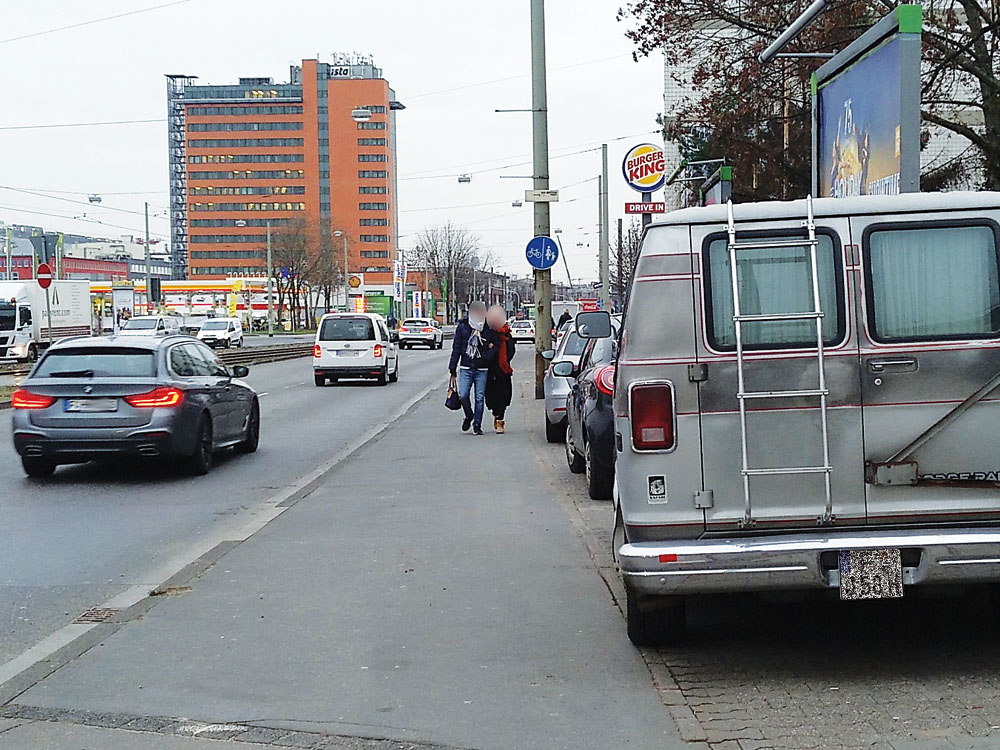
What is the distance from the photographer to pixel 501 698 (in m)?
5.55

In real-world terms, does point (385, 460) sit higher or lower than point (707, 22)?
lower

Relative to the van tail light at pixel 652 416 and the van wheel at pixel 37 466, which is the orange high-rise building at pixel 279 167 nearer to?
the van wheel at pixel 37 466

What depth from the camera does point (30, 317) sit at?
158ft

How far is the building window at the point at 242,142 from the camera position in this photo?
173125 mm

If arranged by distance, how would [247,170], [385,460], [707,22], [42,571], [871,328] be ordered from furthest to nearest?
[247,170], [707,22], [385,460], [42,571], [871,328]

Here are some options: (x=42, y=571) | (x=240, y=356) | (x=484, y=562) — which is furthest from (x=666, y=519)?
(x=240, y=356)

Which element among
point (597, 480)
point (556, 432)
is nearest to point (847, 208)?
point (597, 480)

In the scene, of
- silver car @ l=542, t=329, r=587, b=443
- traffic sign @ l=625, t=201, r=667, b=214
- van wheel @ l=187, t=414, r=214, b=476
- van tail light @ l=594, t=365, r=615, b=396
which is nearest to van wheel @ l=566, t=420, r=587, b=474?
silver car @ l=542, t=329, r=587, b=443

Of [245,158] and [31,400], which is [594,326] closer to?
[31,400]

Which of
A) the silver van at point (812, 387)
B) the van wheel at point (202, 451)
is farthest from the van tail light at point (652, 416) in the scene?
the van wheel at point (202, 451)

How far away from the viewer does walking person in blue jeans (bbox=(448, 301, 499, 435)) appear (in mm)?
17672

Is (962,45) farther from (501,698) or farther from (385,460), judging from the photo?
(501,698)

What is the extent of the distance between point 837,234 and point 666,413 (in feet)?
3.55

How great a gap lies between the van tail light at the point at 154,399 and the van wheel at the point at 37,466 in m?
1.25
